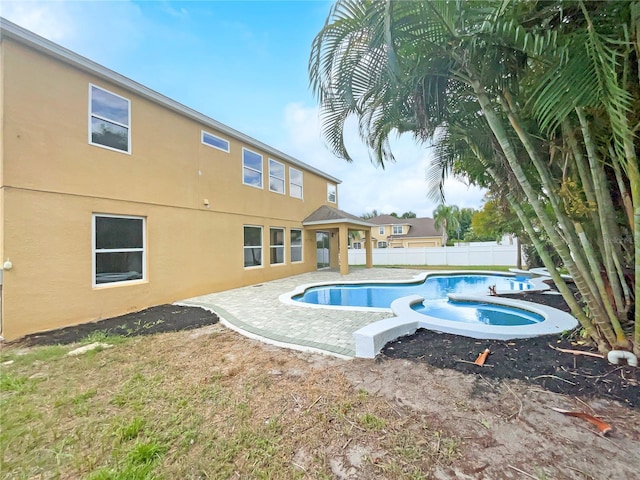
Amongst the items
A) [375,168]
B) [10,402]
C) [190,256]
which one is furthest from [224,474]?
[190,256]

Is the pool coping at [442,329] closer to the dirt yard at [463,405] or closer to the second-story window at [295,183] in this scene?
the dirt yard at [463,405]

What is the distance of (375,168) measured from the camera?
5.89 metres

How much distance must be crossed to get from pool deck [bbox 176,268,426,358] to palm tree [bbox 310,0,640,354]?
365cm

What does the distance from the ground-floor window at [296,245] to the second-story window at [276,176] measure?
8.54 feet

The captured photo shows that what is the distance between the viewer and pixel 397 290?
42.8ft

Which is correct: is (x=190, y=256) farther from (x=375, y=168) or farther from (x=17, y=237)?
(x=375, y=168)

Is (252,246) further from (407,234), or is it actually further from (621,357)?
(407,234)

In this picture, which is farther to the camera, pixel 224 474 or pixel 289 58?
pixel 289 58

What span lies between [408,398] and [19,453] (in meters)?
3.86

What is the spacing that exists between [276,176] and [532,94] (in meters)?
13.0

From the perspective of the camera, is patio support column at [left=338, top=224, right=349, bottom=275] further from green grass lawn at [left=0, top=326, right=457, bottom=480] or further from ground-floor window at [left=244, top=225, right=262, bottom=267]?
green grass lawn at [left=0, top=326, right=457, bottom=480]

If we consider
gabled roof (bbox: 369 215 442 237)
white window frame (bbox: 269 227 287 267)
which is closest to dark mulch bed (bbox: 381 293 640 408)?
white window frame (bbox: 269 227 287 267)

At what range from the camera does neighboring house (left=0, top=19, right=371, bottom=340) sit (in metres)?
6.24

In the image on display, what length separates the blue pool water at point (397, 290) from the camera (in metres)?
11.2
